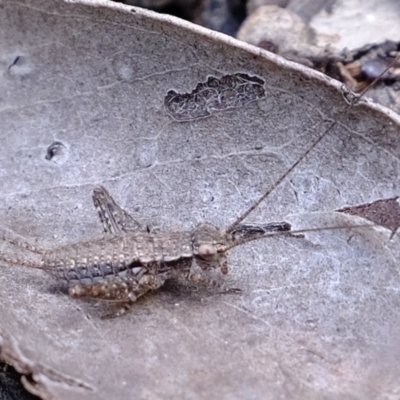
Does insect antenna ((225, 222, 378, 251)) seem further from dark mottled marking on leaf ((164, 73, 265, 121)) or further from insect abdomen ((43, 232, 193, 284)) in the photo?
dark mottled marking on leaf ((164, 73, 265, 121))

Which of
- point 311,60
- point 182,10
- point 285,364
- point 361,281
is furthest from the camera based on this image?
point 182,10

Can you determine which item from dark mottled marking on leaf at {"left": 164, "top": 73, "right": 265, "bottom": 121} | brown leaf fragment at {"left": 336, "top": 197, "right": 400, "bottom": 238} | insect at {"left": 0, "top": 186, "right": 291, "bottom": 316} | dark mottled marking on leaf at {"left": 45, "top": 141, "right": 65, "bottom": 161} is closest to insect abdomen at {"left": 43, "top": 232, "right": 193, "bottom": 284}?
insect at {"left": 0, "top": 186, "right": 291, "bottom": 316}

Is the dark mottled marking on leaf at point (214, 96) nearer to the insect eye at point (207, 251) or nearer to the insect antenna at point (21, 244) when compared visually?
the insect eye at point (207, 251)

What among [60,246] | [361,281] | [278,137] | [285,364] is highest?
[278,137]

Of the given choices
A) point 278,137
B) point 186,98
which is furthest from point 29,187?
point 278,137

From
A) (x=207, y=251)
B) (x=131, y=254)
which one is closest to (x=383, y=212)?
(x=207, y=251)

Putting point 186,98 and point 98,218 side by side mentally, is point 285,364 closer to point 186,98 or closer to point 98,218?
point 98,218
